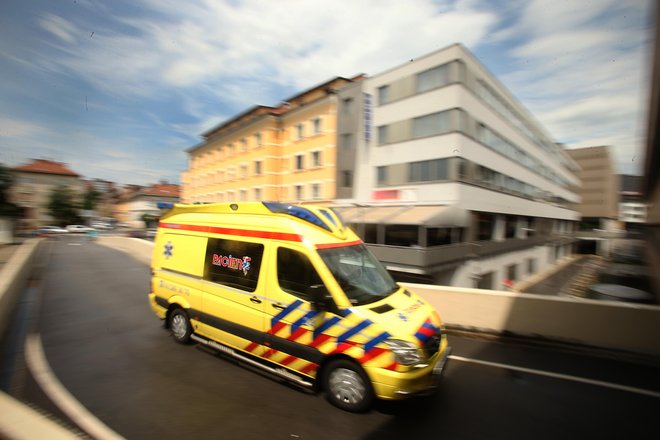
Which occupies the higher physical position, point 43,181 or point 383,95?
point 383,95

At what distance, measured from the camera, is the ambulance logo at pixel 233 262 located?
5.22 m

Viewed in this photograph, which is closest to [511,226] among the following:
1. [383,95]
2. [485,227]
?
[485,227]

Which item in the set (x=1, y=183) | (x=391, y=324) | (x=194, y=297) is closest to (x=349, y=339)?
(x=391, y=324)

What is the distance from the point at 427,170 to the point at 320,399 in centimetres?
2072

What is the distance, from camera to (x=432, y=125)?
22.7 meters

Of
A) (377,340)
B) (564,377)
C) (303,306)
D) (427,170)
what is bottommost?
(564,377)

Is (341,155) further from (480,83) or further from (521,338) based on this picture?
(521,338)

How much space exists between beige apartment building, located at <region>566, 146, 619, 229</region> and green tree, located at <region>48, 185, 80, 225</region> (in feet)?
377

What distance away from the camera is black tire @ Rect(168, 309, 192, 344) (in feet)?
20.2

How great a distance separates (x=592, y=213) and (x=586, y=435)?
96840 mm

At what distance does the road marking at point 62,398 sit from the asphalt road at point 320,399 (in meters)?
0.09

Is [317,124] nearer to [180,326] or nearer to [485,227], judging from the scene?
[485,227]

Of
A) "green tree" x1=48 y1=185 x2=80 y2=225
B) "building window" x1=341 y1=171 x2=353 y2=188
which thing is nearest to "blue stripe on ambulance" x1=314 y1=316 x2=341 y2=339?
"building window" x1=341 y1=171 x2=353 y2=188

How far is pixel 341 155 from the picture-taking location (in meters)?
29.2
